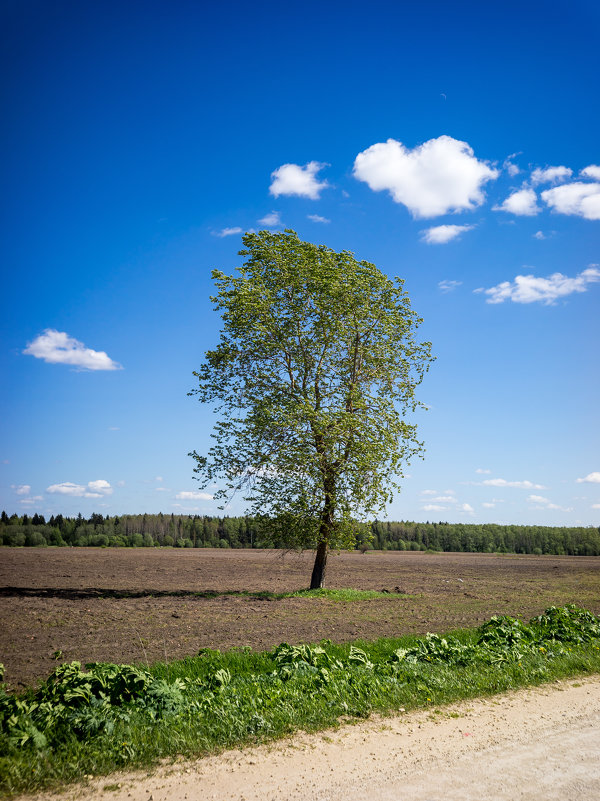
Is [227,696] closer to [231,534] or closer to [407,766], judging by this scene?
[407,766]

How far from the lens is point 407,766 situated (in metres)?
5.12

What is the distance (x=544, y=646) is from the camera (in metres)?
10.3

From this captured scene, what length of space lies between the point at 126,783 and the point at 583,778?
13.6ft

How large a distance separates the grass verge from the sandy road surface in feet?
1.03

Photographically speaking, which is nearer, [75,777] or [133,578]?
[75,777]

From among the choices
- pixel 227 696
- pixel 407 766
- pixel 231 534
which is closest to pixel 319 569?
pixel 227 696

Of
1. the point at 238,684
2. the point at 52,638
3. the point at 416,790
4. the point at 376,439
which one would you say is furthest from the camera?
the point at 376,439

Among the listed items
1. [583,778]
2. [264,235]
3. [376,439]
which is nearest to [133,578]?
[376,439]

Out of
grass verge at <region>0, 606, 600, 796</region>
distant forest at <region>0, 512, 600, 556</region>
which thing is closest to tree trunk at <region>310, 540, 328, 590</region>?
grass verge at <region>0, 606, 600, 796</region>

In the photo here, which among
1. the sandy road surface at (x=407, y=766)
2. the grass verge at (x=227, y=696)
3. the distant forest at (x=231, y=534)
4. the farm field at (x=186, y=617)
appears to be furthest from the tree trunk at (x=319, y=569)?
the distant forest at (x=231, y=534)

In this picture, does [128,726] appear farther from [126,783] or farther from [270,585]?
[270,585]

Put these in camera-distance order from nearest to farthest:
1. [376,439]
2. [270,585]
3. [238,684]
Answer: [238,684], [376,439], [270,585]

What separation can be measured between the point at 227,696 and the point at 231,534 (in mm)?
99996

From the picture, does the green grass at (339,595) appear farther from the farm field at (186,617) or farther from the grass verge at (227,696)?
the grass verge at (227,696)
